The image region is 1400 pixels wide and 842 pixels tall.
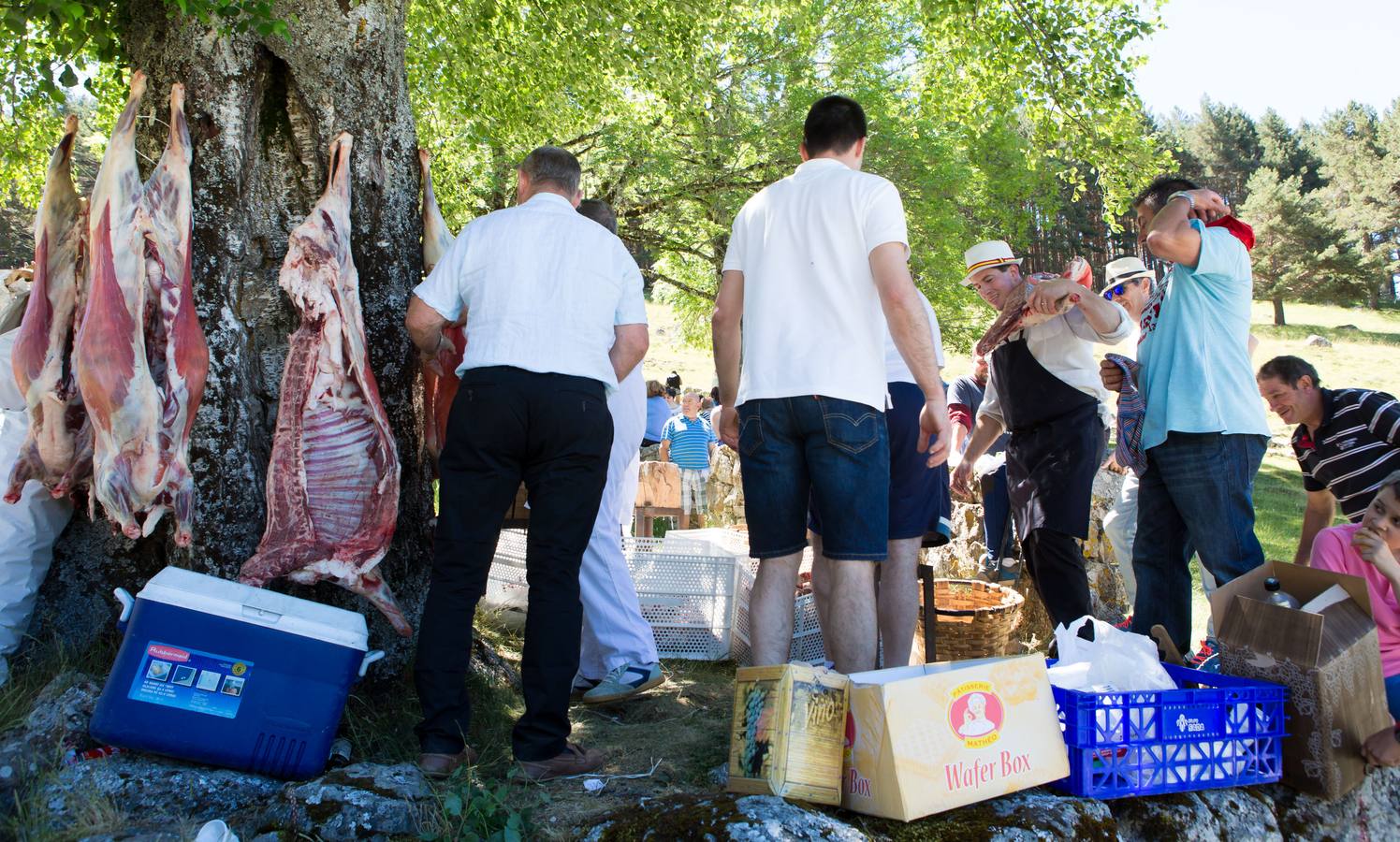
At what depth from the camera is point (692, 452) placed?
38.9 feet

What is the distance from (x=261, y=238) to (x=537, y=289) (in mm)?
1351

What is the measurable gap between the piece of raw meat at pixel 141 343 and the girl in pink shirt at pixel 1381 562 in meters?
3.88

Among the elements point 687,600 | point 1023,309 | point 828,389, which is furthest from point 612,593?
point 1023,309

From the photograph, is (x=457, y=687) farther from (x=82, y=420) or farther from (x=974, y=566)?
(x=974, y=566)

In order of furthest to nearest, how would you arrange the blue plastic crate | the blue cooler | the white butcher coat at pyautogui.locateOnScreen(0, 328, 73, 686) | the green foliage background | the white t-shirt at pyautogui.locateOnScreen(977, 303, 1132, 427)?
1. the green foliage background
2. the white t-shirt at pyautogui.locateOnScreen(977, 303, 1132, 427)
3. the white butcher coat at pyautogui.locateOnScreen(0, 328, 73, 686)
4. the blue cooler
5. the blue plastic crate

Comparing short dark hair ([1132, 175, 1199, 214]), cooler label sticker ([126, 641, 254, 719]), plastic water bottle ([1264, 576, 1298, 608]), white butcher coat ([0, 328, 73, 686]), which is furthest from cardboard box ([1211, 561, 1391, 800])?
white butcher coat ([0, 328, 73, 686])

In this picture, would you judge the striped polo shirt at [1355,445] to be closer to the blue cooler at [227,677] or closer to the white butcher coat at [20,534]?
the blue cooler at [227,677]

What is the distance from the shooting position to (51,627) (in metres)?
4.13

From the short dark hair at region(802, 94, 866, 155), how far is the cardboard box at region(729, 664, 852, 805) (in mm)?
1881

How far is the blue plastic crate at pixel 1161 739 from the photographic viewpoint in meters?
2.85

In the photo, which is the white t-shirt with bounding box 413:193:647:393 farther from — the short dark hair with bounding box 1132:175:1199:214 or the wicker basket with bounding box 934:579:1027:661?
the wicker basket with bounding box 934:579:1027:661

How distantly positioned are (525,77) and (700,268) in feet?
37.6

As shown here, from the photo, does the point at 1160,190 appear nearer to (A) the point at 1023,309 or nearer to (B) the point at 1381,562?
(A) the point at 1023,309

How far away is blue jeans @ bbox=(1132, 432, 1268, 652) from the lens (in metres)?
3.74
